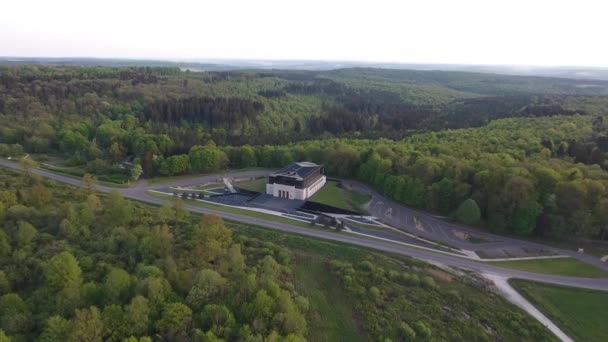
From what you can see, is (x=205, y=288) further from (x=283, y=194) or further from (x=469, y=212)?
(x=469, y=212)

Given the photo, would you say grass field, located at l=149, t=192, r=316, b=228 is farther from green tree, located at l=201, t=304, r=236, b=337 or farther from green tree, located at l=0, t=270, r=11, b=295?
green tree, located at l=0, t=270, r=11, b=295

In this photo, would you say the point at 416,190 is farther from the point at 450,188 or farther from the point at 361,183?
the point at 361,183

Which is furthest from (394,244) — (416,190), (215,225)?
(215,225)

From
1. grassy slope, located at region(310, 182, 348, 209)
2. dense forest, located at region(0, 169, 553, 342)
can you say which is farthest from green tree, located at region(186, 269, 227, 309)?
grassy slope, located at region(310, 182, 348, 209)

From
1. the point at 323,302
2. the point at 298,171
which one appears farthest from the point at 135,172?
the point at 323,302

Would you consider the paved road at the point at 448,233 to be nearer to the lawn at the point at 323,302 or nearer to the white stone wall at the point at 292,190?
the white stone wall at the point at 292,190

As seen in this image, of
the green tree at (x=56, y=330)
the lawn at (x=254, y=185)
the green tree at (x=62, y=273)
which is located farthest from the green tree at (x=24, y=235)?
the lawn at (x=254, y=185)

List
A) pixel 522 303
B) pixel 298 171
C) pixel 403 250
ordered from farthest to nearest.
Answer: pixel 298 171
pixel 403 250
pixel 522 303
